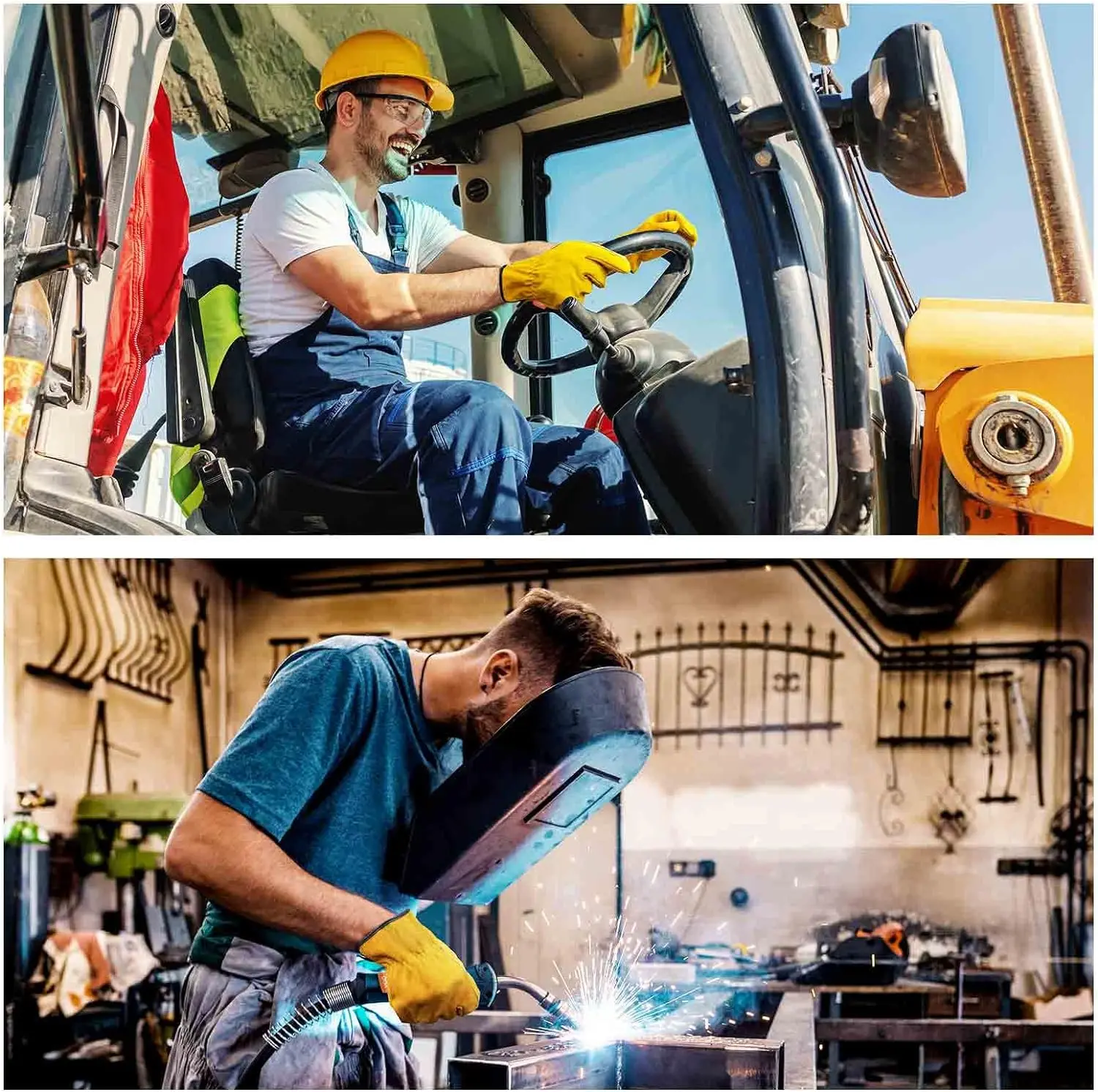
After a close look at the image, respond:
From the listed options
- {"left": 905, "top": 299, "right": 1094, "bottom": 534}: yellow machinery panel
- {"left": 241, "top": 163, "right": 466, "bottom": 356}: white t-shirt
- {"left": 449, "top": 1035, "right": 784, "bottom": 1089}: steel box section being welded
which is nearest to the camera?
{"left": 449, "top": 1035, "right": 784, "bottom": 1089}: steel box section being welded

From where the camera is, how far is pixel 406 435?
2191mm

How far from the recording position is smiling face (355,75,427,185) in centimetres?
221

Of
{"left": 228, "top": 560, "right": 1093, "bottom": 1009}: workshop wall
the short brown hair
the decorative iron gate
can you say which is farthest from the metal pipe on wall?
the short brown hair

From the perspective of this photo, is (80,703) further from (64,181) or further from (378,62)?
(378,62)

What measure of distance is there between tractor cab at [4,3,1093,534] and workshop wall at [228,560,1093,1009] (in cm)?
13

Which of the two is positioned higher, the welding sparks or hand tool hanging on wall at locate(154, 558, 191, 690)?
hand tool hanging on wall at locate(154, 558, 191, 690)

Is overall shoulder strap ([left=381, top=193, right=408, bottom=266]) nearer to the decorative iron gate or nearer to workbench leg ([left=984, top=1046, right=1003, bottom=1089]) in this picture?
the decorative iron gate

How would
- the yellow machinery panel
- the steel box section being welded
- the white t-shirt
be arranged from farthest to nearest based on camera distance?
the white t-shirt → the yellow machinery panel → the steel box section being welded

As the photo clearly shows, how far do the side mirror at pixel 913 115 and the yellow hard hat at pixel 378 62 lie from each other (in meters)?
0.66

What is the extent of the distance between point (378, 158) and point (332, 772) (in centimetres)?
97

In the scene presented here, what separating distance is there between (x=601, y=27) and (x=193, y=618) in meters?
1.16

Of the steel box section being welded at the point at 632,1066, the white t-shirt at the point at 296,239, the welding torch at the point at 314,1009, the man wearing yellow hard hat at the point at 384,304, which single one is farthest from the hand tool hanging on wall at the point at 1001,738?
the white t-shirt at the point at 296,239

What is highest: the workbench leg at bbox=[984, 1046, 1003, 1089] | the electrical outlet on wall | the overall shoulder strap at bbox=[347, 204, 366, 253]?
the overall shoulder strap at bbox=[347, 204, 366, 253]

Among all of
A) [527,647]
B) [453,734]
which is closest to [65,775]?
[453,734]
